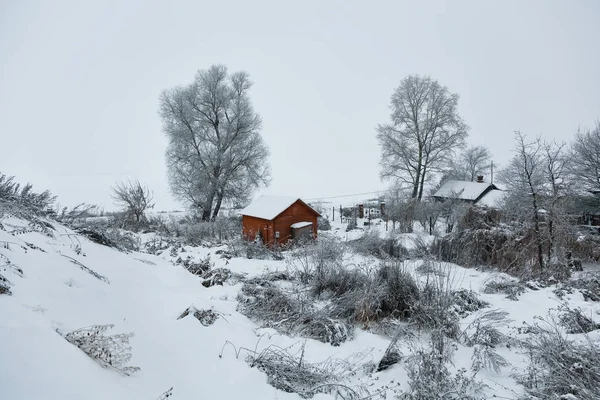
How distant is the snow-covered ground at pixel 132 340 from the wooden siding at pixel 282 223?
867 cm

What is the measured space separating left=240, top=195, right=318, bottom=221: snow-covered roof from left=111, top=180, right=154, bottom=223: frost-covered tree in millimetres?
7340

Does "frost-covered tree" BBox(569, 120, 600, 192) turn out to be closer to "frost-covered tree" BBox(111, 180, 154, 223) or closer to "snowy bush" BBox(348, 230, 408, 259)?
"snowy bush" BBox(348, 230, 408, 259)

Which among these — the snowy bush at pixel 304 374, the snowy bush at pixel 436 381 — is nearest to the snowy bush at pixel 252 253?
the snowy bush at pixel 304 374

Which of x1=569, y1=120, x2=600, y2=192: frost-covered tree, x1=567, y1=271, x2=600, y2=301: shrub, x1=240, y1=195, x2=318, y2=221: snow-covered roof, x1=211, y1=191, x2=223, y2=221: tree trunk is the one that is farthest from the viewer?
x1=211, y1=191, x2=223, y2=221: tree trunk

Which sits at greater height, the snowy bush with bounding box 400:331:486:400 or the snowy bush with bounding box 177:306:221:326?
the snowy bush with bounding box 177:306:221:326

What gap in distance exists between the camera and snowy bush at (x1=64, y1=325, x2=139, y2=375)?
2131mm

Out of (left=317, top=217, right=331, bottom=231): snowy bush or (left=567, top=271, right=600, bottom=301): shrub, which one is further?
(left=317, top=217, right=331, bottom=231): snowy bush

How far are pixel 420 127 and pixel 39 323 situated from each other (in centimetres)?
2592

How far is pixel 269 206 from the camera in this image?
14.9 metres

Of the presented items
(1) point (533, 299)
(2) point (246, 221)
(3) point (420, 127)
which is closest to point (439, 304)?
(1) point (533, 299)

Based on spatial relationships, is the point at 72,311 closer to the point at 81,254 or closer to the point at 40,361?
the point at 40,361

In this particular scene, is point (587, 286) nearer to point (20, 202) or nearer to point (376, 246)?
point (376, 246)

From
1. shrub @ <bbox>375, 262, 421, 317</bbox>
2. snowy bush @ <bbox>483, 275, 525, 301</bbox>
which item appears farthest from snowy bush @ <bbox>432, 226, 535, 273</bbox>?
shrub @ <bbox>375, 262, 421, 317</bbox>

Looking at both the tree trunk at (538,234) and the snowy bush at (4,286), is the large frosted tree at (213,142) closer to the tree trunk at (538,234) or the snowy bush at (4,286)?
the tree trunk at (538,234)
